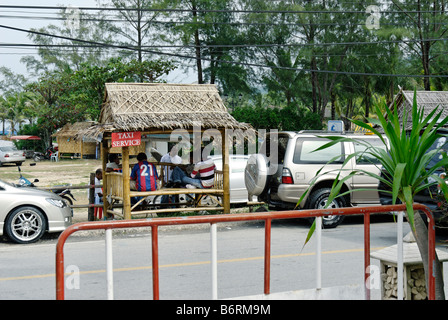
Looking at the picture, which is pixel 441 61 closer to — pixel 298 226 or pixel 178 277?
pixel 298 226

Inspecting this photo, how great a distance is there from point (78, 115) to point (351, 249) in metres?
43.4

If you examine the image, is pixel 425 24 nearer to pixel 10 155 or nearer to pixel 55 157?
pixel 10 155

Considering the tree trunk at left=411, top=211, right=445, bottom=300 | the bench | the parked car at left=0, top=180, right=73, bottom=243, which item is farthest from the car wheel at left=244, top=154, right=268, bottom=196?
the tree trunk at left=411, top=211, right=445, bottom=300

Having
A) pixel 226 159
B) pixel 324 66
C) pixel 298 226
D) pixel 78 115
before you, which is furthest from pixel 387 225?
pixel 78 115

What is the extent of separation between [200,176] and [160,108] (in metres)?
2.07

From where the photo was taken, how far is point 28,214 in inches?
419

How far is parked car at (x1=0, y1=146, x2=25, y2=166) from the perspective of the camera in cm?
4194

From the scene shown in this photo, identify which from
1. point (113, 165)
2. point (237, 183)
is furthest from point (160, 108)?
point (237, 183)

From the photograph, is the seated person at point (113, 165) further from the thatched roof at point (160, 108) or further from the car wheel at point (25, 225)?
the car wheel at point (25, 225)

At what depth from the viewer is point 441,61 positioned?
29469 millimetres

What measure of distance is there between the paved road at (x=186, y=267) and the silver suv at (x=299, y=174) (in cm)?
219

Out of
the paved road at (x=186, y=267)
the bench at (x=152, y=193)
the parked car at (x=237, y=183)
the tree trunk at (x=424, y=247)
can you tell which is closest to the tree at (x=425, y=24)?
the parked car at (x=237, y=183)

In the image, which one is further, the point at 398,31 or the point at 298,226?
the point at 398,31

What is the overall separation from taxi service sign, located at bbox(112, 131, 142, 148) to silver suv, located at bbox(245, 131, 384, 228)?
8.67 ft
